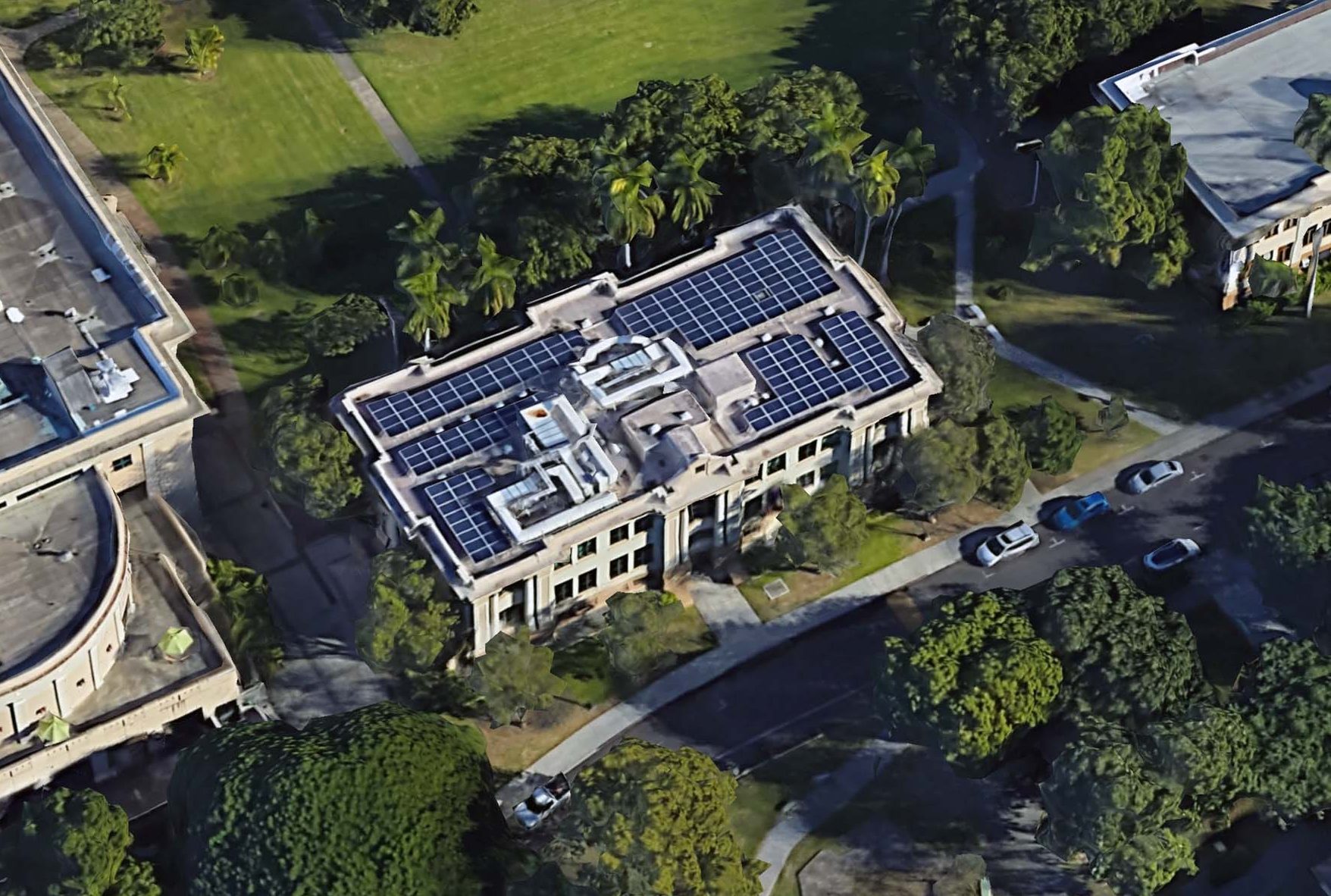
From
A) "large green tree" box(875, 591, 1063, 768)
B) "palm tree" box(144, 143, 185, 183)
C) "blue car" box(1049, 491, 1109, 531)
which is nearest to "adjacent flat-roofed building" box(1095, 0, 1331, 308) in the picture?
"blue car" box(1049, 491, 1109, 531)

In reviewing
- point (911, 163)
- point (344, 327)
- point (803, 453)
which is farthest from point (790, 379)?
point (344, 327)

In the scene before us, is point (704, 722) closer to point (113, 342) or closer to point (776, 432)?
point (776, 432)

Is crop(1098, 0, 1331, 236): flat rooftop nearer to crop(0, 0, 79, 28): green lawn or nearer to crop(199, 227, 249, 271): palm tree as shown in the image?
crop(199, 227, 249, 271): palm tree

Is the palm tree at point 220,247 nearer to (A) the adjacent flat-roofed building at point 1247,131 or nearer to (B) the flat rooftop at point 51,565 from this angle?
(B) the flat rooftop at point 51,565

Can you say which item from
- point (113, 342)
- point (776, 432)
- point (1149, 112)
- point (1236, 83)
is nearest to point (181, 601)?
point (113, 342)

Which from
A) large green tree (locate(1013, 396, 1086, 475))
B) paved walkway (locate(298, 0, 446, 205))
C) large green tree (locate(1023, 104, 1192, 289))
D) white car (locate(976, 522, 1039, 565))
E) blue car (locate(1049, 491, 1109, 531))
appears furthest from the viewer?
paved walkway (locate(298, 0, 446, 205))

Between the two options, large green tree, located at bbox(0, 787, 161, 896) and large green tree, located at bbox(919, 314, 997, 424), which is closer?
large green tree, located at bbox(0, 787, 161, 896)
